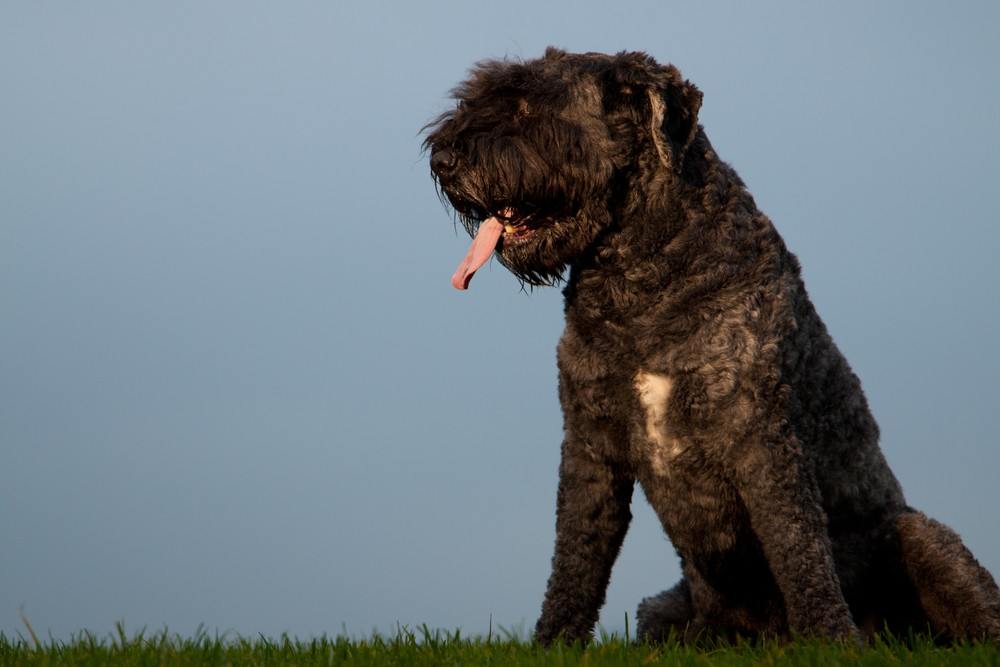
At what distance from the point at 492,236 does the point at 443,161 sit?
51 centimetres

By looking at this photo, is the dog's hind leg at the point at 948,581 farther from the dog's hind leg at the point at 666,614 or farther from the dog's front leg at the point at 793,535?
the dog's hind leg at the point at 666,614

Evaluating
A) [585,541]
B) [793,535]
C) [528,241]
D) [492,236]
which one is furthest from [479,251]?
[793,535]

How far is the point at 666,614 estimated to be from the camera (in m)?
7.41

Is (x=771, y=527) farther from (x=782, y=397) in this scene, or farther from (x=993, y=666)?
(x=993, y=666)

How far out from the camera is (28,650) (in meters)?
6.95

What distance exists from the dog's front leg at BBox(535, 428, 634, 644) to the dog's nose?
1606 mm

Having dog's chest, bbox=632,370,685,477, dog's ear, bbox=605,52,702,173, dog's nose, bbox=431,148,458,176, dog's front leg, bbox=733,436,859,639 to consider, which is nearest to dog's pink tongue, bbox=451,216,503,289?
dog's nose, bbox=431,148,458,176

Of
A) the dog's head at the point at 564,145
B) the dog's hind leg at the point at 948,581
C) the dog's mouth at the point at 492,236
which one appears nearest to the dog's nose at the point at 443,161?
the dog's head at the point at 564,145

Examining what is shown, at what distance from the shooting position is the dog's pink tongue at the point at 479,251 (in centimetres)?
651

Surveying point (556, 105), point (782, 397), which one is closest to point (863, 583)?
point (782, 397)

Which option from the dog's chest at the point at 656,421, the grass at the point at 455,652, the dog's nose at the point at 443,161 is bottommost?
the grass at the point at 455,652

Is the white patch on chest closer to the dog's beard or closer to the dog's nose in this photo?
the dog's beard

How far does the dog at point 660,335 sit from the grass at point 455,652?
352mm

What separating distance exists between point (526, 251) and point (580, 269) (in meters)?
0.31
